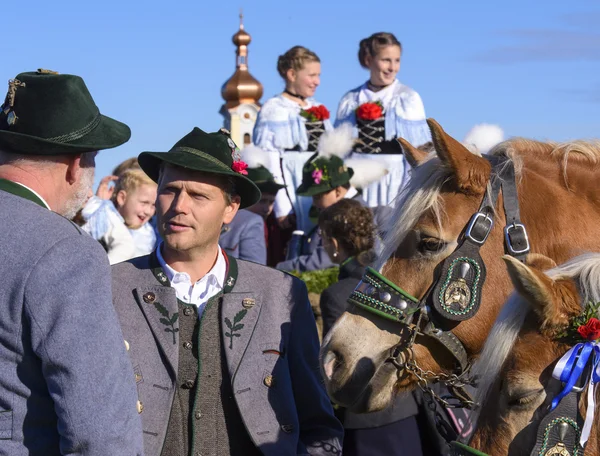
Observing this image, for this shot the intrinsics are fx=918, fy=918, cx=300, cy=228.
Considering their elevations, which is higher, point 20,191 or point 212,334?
point 20,191

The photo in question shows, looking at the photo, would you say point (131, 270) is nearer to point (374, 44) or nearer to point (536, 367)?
point (536, 367)

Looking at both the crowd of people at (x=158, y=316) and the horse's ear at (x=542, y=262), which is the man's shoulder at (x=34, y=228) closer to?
the crowd of people at (x=158, y=316)

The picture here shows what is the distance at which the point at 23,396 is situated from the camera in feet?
8.86

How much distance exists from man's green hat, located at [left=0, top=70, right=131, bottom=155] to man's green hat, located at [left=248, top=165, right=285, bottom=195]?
6140 mm

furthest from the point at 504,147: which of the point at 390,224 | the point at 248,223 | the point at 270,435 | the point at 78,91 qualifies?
the point at 248,223

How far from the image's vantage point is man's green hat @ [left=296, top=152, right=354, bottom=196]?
852cm

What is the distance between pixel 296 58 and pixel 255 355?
22.2ft

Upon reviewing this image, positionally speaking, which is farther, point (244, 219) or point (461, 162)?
point (244, 219)

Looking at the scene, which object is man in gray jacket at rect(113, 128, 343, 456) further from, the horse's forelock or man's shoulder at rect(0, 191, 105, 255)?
man's shoulder at rect(0, 191, 105, 255)

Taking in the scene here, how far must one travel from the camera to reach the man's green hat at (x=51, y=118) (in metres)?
2.83

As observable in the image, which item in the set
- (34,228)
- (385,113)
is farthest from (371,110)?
(34,228)

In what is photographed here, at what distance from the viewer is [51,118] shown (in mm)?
2887

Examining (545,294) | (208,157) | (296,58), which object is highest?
(296,58)

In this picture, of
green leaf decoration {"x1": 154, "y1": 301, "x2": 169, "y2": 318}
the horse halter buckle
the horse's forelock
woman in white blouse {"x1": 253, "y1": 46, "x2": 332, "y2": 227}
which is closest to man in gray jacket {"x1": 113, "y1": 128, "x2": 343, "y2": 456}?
green leaf decoration {"x1": 154, "y1": 301, "x2": 169, "y2": 318}
